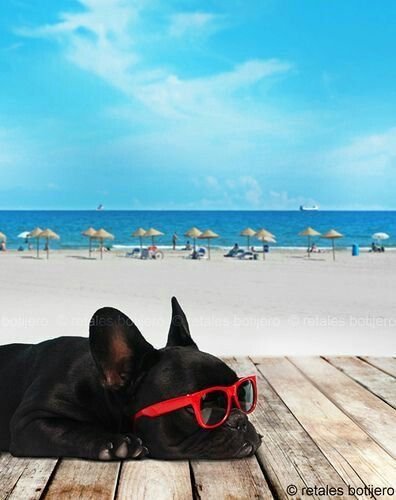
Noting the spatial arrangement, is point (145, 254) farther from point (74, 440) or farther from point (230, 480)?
point (230, 480)

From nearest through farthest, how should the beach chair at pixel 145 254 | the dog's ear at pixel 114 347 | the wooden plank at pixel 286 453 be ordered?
the wooden plank at pixel 286 453, the dog's ear at pixel 114 347, the beach chair at pixel 145 254

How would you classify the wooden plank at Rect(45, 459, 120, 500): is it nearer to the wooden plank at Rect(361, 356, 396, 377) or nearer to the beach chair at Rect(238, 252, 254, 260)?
the wooden plank at Rect(361, 356, 396, 377)

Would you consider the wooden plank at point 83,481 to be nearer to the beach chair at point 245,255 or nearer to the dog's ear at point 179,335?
the dog's ear at point 179,335

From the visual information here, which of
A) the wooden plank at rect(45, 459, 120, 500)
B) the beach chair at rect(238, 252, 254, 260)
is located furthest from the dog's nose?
the beach chair at rect(238, 252, 254, 260)

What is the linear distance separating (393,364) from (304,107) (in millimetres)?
114378

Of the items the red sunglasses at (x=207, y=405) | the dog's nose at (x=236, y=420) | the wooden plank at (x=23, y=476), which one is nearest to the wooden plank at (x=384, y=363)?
the dog's nose at (x=236, y=420)

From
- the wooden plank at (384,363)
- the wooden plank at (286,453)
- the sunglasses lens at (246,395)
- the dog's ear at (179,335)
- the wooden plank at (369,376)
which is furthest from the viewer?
the wooden plank at (384,363)

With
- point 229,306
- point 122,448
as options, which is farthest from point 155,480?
point 229,306

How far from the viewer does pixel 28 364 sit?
306cm

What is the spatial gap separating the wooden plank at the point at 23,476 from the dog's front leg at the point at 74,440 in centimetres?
6

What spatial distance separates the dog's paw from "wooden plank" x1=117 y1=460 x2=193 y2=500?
0.05 m

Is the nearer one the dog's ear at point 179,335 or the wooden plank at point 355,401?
the dog's ear at point 179,335

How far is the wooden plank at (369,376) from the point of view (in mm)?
4102

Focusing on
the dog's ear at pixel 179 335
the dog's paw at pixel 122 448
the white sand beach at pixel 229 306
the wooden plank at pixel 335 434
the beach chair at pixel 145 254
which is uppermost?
the dog's ear at pixel 179 335
